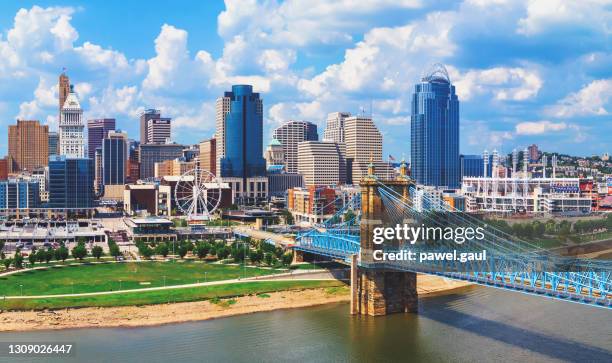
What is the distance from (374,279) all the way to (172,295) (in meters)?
18.1

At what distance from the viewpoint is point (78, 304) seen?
60.6 m

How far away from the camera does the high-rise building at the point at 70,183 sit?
155663mm

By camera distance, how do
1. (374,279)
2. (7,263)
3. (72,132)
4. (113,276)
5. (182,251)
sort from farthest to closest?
(72,132) → (182,251) → (7,263) → (113,276) → (374,279)

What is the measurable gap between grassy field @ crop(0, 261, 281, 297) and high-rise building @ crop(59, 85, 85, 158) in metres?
115

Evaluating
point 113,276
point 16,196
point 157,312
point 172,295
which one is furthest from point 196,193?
point 157,312

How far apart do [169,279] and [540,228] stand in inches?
2758

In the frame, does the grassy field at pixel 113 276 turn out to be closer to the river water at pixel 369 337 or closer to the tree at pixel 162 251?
the tree at pixel 162 251

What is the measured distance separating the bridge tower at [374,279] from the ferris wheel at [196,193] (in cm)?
7610

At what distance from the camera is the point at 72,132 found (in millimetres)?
191000

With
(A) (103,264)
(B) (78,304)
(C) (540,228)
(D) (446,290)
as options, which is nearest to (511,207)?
(C) (540,228)

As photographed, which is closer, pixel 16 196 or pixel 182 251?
pixel 182 251

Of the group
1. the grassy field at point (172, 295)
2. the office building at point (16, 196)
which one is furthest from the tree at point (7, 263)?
the office building at point (16, 196)

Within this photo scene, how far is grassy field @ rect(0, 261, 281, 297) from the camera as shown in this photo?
219ft

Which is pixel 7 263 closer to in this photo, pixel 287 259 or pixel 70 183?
pixel 287 259
